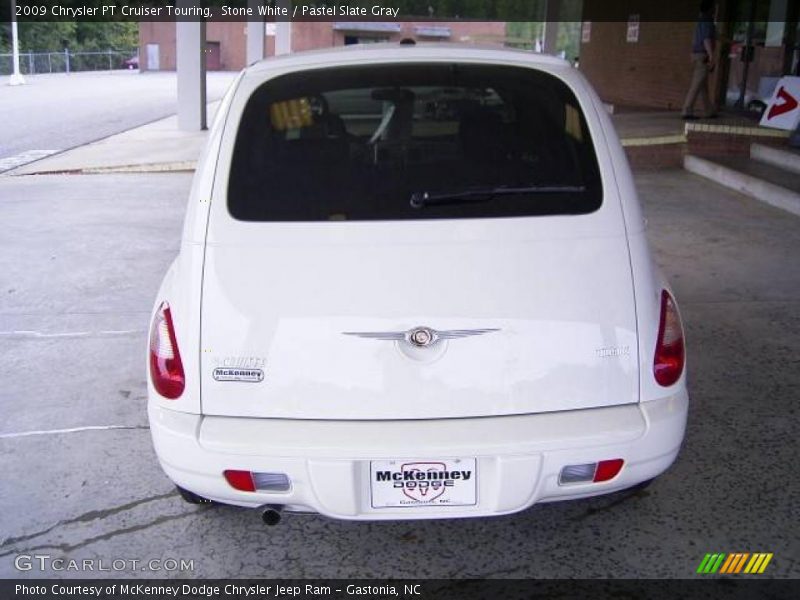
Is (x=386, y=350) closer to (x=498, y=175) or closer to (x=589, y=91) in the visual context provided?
(x=498, y=175)

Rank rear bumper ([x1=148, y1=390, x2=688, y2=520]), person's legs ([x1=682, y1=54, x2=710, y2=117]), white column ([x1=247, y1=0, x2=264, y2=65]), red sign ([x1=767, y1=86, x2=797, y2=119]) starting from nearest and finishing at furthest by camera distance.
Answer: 1. rear bumper ([x1=148, y1=390, x2=688, y2=520])
2. red sign ([x1=767, y1=86, x2=797, y2=119])
3. person's legs ([x1=682, y1=54, x2=710, y2=117])
4. white column ([x1=247, y1=0, x2=264, y2=65])

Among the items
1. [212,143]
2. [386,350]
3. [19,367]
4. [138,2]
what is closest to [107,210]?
[19,367]

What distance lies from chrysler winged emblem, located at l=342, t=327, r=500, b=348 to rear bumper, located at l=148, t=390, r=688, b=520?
26 cm

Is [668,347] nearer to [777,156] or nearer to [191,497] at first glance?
[191,497]

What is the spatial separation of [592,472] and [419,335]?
28.1 inches

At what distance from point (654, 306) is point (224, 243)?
1425 mm

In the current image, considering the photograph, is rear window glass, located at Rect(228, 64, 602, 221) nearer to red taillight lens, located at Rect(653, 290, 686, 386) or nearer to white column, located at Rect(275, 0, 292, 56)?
red taillight lens, located at Rect(653, 290, 686, 386)

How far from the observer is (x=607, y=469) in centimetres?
260

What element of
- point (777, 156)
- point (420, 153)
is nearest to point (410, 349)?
point (420, 153)

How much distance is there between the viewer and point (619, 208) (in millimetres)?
2723

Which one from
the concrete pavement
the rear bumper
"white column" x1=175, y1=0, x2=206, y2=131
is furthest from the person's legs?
the rear bumper

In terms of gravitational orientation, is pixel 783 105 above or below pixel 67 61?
above

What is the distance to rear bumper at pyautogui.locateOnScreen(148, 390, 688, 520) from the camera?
247 cm

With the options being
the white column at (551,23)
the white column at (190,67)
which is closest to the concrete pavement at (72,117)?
the white column at (190,67)
